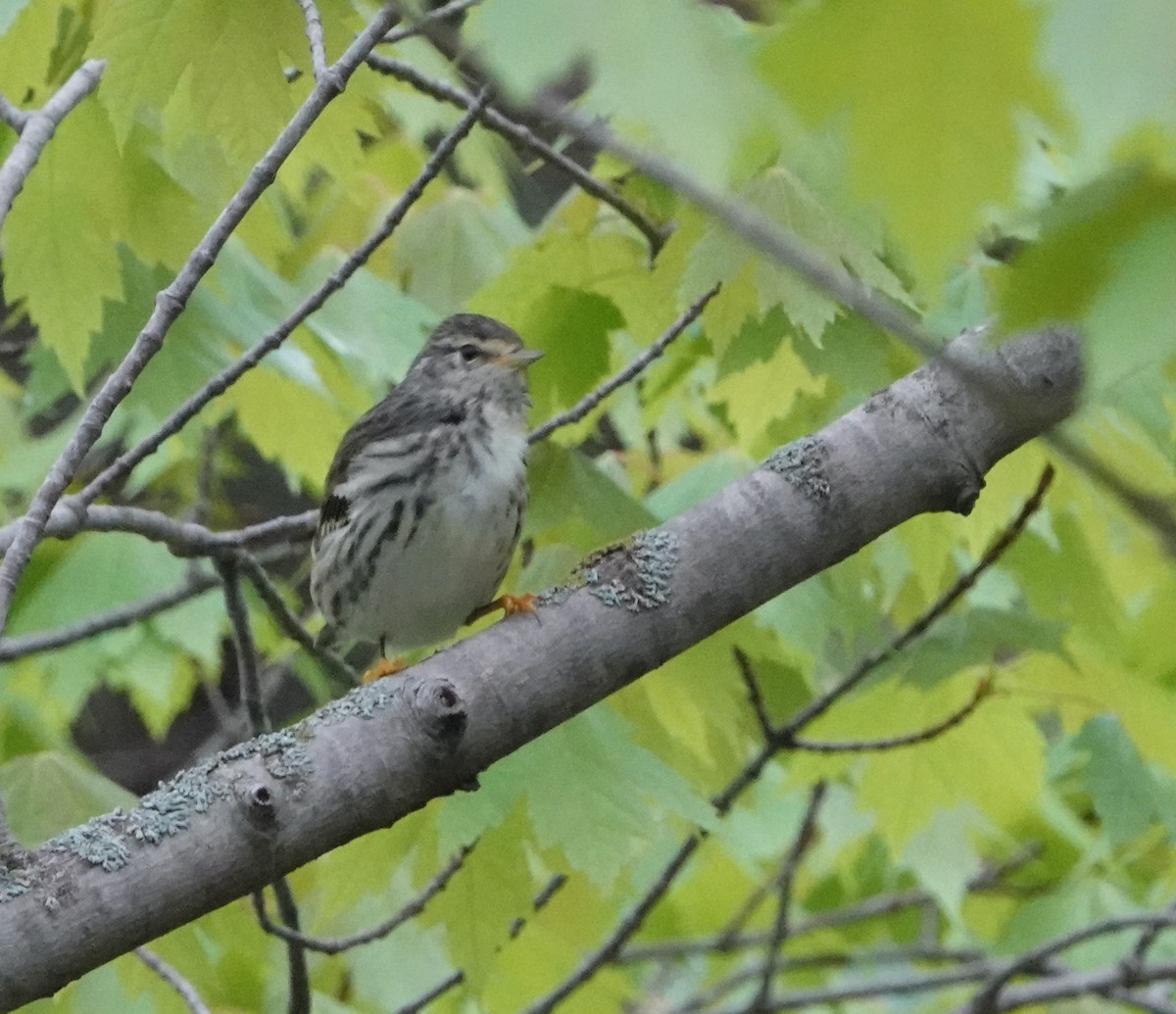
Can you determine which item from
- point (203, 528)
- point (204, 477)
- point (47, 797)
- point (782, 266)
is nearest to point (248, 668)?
point (203, 528)

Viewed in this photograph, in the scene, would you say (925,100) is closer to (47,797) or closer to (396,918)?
(396,918)

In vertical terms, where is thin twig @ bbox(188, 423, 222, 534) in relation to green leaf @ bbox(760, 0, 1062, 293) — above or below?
above

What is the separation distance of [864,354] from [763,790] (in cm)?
174

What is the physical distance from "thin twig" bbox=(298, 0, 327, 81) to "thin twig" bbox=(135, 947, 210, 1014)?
1029 millimetres

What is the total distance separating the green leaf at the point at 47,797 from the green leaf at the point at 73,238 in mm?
514

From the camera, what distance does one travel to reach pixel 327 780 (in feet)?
4.06

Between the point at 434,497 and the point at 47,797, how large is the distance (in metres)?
0.66

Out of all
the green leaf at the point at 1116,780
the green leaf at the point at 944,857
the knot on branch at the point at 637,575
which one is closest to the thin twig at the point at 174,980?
the knot on branch at the point at 637,575

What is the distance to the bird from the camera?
6.72 ft

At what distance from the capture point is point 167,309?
148 centimetres

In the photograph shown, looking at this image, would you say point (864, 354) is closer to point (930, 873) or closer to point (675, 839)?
point (930, 873)

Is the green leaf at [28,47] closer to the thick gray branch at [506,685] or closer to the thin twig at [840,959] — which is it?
the thick gray branch at [506,685]

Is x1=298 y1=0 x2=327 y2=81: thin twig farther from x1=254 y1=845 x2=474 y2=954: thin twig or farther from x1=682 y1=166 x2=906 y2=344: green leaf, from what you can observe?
x1=254 y1=845 x2=474 y2=954: thin twig

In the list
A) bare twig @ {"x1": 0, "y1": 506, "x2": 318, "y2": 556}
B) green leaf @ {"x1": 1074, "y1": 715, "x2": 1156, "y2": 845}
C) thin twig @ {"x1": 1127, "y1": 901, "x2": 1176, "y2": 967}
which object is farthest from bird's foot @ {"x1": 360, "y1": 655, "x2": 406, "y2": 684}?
thin twig @ {"x1": 1127, "y1": 901, "x2": 1176, "y2": 967}
